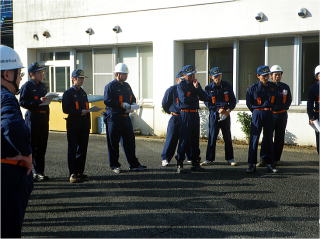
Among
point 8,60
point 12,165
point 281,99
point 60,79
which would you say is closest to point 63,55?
point 60,79

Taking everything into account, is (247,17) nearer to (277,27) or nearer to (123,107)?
(277,27)

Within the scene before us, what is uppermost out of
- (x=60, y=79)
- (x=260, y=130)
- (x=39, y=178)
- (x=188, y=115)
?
(x=60, y=79)

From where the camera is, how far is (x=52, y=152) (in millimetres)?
12047

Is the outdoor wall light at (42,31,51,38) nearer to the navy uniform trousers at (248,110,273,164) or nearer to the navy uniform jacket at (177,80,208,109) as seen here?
the navy uniform jacket at (177,80,208,109)

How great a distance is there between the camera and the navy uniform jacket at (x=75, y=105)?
26.8 ft

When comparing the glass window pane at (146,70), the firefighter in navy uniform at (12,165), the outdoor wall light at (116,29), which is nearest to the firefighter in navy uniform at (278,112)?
the firefighter in navy uniform at (12,165)

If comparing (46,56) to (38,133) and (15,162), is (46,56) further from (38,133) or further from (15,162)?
(15,162)

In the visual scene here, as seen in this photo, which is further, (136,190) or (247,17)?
(247,17)

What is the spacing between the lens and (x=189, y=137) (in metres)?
9.21

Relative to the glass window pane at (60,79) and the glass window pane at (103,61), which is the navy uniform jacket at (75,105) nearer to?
the glass window pane at (103,61)

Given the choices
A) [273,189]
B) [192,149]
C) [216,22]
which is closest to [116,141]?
[192,149]

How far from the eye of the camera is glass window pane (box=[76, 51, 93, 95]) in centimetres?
1748

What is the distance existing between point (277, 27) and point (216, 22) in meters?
1.95

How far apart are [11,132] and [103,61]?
13.3 m
